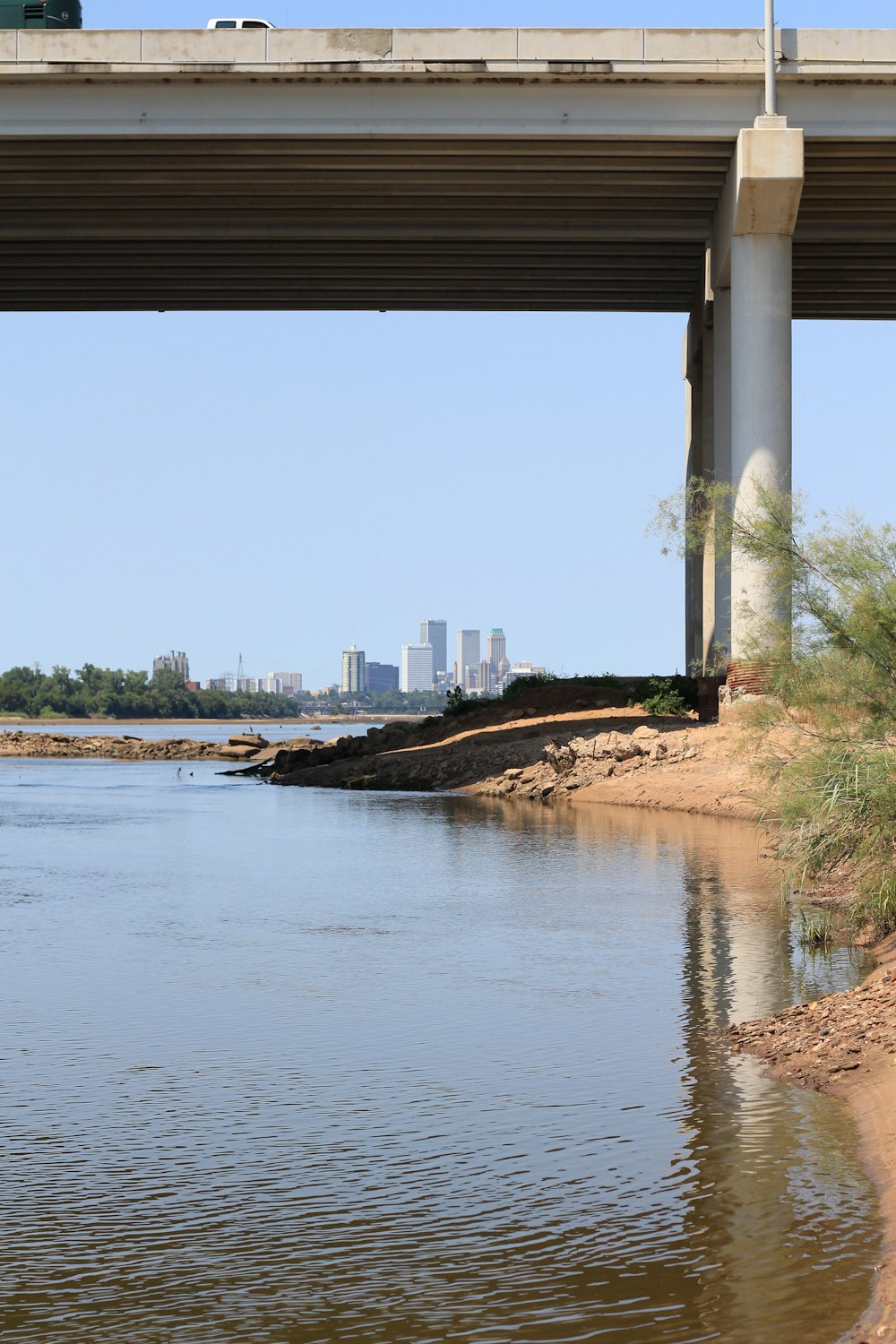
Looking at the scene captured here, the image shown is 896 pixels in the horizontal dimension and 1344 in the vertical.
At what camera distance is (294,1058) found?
33.3 ft

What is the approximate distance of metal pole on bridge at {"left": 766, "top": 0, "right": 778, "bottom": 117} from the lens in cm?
3419

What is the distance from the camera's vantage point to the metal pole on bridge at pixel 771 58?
34188 millimetres

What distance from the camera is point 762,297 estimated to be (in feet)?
120

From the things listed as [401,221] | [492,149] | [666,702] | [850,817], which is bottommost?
[850,817]

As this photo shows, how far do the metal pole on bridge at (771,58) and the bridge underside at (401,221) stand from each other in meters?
1.27

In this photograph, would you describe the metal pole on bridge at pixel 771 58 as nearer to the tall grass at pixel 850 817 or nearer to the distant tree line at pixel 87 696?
the tall grass at pixel 850 817

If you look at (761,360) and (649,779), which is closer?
(649,779)

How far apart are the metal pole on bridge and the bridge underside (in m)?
1.27

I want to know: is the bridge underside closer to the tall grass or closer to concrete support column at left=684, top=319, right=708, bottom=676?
concrete support column at left=684, top=319, right=708, bottom=676

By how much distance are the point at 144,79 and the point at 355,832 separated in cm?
1806

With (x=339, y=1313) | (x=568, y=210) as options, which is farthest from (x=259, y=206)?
(x=339, y=1313)

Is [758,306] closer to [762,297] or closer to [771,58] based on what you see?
[762,297]

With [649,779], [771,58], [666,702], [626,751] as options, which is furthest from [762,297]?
[666,702]

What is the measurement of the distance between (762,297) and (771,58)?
516cm
